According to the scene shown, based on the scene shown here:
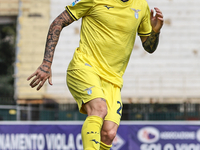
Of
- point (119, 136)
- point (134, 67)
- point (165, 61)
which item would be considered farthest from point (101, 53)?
point (165, 61)

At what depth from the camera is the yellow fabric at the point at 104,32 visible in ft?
13.5

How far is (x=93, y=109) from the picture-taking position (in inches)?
149

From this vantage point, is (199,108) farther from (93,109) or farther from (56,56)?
(93,109)

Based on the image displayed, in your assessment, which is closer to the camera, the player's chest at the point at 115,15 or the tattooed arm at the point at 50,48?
the tattooed arm at the point at 50,48

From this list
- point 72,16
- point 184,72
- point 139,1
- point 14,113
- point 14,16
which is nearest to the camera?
point 72,16

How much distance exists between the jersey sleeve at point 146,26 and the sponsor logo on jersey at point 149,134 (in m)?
4.57

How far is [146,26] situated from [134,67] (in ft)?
34.6

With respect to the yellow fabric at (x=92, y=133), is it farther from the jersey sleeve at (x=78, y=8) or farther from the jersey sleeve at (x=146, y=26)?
the jersey sleeve at (x=146, y=26)

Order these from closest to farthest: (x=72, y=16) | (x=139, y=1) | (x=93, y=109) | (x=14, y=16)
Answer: (x=93, y=109) < (x=72, y=16) < (x=139, y=1) < (x=14, y=16)

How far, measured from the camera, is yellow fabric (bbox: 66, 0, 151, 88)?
411 centimetres

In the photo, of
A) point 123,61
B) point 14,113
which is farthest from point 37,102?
point 123,61

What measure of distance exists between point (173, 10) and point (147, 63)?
8.29ft

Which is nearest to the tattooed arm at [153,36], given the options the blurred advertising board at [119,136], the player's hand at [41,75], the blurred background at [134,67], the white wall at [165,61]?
the player's hand at [41,75]

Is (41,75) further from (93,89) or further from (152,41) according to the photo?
(152,41)
